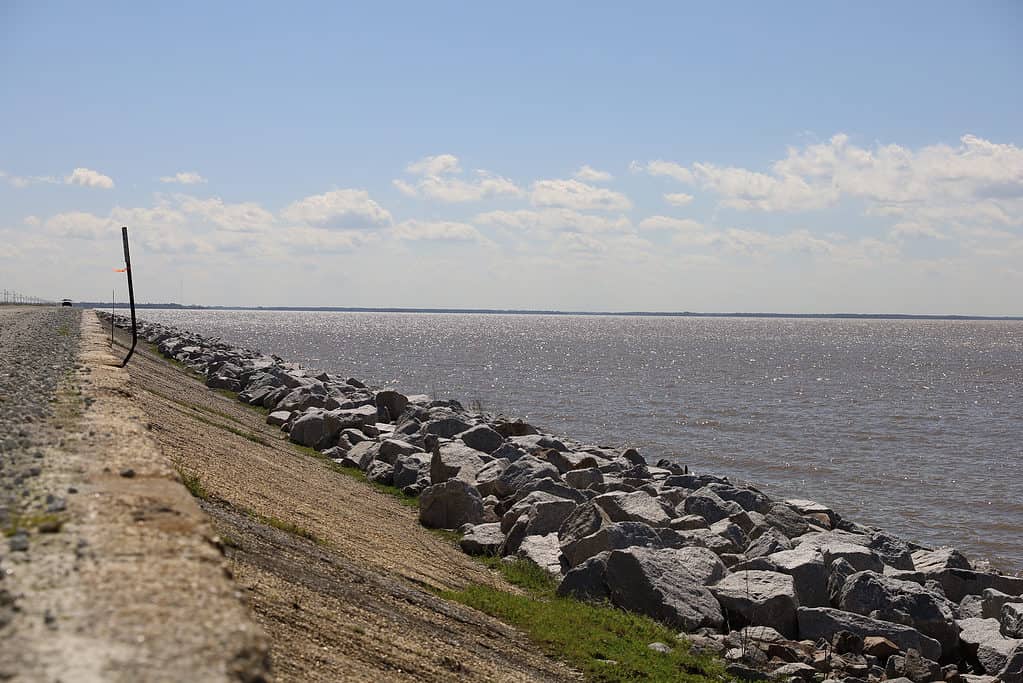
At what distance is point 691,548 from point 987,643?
3735 mm

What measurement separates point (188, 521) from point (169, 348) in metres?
42.6

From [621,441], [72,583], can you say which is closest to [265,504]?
[72,583]

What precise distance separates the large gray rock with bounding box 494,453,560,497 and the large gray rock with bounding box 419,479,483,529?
1455mm

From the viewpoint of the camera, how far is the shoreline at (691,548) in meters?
11.6

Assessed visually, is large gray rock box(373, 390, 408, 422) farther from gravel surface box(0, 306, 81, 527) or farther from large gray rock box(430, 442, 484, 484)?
gravel surface box(0, 306, 81, 527)

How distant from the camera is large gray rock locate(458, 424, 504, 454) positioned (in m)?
21.8

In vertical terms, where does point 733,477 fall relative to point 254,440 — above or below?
below

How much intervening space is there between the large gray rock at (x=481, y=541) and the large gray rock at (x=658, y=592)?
2904 millimetres

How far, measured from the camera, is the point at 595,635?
10477 millimetres

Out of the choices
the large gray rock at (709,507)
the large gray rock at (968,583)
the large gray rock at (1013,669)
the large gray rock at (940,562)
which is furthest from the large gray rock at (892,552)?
the large gray rock at (1013,669)

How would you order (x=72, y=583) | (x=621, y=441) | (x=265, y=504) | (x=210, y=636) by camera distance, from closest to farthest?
(x=210, y=636), (x=72, y=583), (x=265, y=504), (x=621, y=441)

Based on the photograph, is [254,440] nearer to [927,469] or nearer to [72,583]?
[72,583]

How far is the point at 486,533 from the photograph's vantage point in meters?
14.9

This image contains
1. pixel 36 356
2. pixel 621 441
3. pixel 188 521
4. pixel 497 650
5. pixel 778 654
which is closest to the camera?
pixel 188 521
